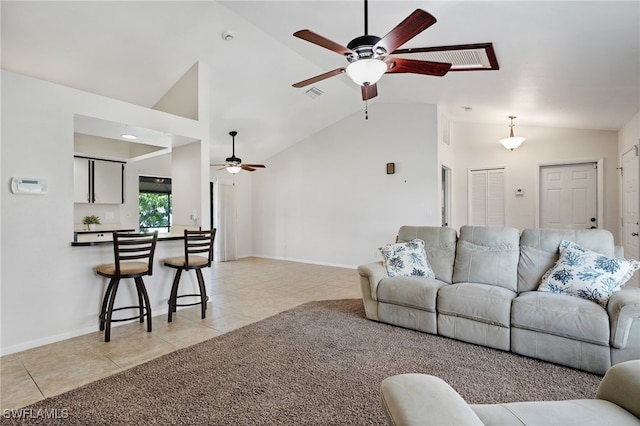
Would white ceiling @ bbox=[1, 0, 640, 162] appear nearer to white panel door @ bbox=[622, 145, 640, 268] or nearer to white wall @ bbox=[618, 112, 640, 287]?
white wall @ bbox=[618, 112, 640, 287]

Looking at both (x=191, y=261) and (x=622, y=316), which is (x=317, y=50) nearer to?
(x=191, y=261)

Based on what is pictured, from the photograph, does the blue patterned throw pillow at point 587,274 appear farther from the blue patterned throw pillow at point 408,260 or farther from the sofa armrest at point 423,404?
the sofa armrest at point 423,404

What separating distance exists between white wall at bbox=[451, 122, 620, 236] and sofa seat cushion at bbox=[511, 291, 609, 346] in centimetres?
372

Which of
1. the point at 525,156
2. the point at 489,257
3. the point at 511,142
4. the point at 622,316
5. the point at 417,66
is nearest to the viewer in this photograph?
the point at 622,316

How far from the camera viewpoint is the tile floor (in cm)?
225

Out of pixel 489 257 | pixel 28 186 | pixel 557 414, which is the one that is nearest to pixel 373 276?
pixel 489 257

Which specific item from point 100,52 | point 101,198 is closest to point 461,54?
point 100,52

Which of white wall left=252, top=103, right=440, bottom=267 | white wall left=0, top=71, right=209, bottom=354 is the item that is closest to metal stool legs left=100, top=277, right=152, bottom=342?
white wall left=0, top=71, right=209, bottom=354

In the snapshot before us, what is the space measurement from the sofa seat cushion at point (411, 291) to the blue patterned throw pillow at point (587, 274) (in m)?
0.89

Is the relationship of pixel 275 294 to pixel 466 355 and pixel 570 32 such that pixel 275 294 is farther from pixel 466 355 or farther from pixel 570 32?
pixel 570 32

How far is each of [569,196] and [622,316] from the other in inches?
161

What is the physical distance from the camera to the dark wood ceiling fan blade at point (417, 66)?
7.92ft

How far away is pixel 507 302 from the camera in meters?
2.61

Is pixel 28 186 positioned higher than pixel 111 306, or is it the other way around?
pixel 28 186
